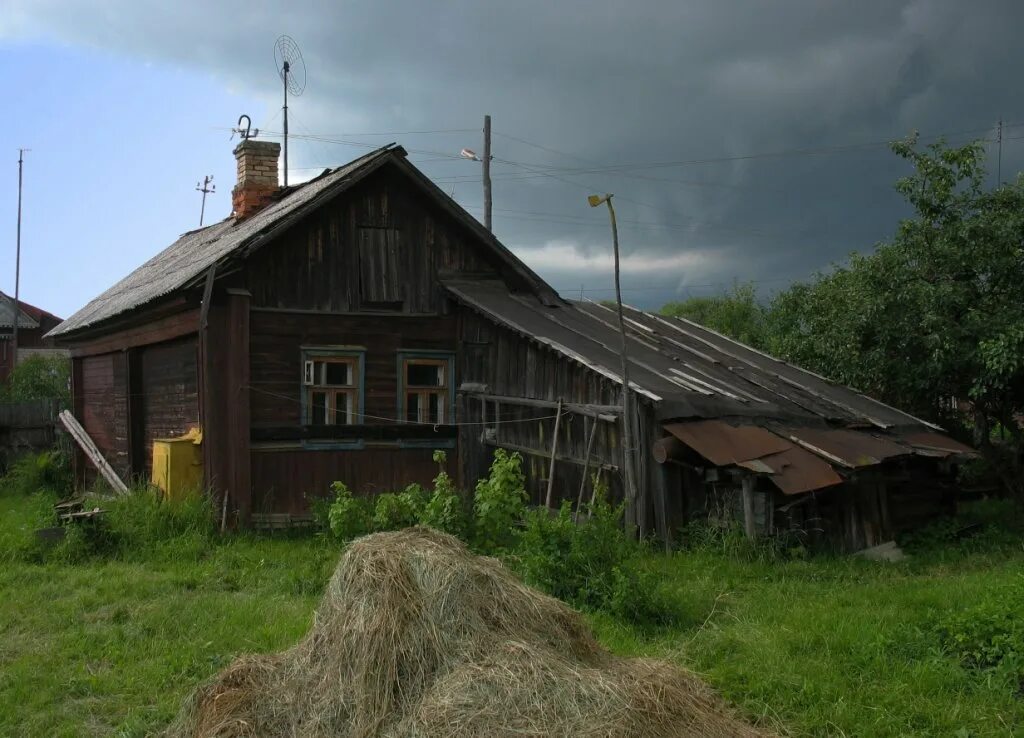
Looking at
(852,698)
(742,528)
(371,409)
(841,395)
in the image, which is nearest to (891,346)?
(841,395)

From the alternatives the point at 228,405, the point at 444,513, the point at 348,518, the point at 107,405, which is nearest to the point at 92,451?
the point at 107,405

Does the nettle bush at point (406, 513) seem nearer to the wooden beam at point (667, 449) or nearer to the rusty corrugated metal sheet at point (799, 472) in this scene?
the wooden beam at point (667, 449)

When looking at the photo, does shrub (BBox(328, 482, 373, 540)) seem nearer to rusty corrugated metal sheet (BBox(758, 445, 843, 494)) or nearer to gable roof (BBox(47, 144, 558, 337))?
gable roof (BBox(47, 144, 558, 337))

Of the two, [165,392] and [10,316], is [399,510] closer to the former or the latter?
[165,392]

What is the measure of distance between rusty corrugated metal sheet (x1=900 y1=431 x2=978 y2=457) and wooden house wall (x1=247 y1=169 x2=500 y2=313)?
22.1ft

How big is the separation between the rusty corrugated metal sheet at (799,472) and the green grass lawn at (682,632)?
0.84m

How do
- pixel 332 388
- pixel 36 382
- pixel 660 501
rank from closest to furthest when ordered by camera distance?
pixel 660 501 → pixel 332 388 → pixel 36 382

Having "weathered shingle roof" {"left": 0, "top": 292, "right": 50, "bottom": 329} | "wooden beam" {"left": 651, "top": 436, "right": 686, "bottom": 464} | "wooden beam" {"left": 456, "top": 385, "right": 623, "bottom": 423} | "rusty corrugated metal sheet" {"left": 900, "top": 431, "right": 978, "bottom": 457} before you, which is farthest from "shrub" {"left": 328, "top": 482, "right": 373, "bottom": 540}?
"weathered shingle roof" {"left": 0, "top": 292, "right": 50, "bottom": 329}

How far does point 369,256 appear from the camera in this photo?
13.5 m

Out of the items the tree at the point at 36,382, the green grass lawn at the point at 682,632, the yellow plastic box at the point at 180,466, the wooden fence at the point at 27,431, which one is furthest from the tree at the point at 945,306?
the tree at the point at 36,382

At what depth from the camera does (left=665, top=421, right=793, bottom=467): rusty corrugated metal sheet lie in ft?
32.6

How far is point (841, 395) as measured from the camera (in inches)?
541

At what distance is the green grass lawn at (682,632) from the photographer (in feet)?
19.1

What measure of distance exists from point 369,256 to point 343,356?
153 centimetres
